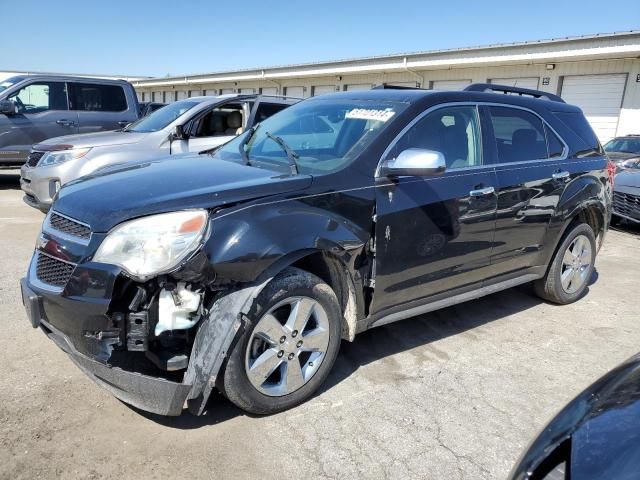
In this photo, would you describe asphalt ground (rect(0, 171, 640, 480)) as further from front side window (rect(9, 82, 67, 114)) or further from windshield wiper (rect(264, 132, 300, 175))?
front side window (rect(9, 82, 67, 114))

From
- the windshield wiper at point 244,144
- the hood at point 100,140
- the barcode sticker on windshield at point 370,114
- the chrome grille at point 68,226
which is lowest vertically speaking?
the hood at point 100,140

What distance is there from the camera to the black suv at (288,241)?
8.21 ft

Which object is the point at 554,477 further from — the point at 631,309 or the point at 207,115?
the point at 207,115

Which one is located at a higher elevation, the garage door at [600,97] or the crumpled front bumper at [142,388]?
the garage door at [600,97]

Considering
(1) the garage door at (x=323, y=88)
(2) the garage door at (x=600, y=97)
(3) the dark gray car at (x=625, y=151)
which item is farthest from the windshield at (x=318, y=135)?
(1) the garage door at (x=323, y=88)

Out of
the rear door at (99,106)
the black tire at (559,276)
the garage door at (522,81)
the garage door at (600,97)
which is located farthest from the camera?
the garage door at (522,81)

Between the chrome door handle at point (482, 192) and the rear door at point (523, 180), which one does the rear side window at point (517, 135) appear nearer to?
the rear door at point (523, 180)

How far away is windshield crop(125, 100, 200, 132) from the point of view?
24.4 feet

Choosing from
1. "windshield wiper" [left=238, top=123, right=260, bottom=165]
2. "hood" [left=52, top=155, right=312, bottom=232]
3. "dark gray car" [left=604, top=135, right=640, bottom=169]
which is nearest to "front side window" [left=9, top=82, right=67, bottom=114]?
"windshield wiper" [left=238, top=123, right=260, bottom=165]

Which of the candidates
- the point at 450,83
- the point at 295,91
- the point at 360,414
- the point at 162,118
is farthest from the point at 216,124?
the point at 295,91

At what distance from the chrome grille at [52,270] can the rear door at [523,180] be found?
9.67ft

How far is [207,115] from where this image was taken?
7469mm

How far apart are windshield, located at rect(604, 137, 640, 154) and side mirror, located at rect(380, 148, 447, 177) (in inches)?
396

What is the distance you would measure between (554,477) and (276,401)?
165cm
